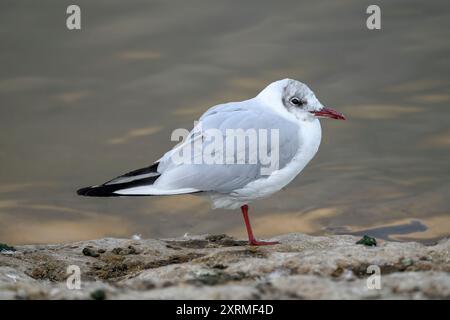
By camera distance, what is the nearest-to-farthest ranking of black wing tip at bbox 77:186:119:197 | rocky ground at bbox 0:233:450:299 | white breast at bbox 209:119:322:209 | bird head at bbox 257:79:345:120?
rocky ground at bbox 0:233:450:299 < black wing tip at bbox 77:186:119:197 < white breast at bbox 209:119:322:209 < bird head at bbox 257:79:345:120

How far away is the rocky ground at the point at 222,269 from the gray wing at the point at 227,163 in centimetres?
55

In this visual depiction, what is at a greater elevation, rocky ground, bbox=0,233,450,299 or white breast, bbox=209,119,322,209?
white breast, bbox=209,119,322,209

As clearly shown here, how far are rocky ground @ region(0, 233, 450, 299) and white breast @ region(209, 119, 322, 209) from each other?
0.40m

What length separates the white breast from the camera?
22.8 ft

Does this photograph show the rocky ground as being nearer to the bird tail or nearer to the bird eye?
the bird tail

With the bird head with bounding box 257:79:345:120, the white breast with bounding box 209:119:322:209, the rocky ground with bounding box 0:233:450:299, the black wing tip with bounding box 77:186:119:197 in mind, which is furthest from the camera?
the bird head with bounding box 257:79:345:120

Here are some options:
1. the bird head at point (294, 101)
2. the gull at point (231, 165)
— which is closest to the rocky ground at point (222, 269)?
the gull at point (231, 165)

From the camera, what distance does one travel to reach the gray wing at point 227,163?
6883 millimetres

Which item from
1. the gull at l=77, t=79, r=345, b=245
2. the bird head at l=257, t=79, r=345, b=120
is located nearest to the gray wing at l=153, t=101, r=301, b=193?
the gull at l=77, t=79, r=345, b=245

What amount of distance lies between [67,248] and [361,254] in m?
2.71

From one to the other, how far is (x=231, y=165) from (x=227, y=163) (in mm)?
37

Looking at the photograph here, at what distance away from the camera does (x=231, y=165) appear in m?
6.95

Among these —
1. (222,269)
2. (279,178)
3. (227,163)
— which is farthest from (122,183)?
(222,269)

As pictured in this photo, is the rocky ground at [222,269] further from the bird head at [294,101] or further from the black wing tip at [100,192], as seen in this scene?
the bird head at [294,101]
